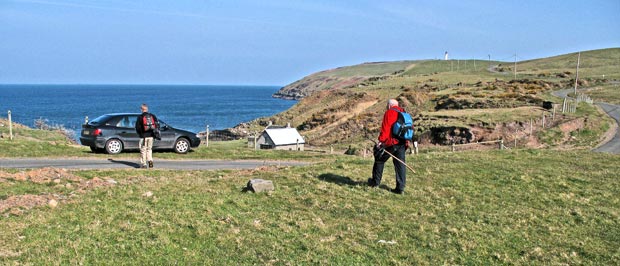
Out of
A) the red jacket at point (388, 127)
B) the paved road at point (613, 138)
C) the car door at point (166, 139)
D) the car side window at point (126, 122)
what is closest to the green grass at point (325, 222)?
the red jacket at point (388, 127)

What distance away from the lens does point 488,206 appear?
10719 millimetres

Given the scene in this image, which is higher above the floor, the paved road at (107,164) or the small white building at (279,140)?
the paved road at (107,164)

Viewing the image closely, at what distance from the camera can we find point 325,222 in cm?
907

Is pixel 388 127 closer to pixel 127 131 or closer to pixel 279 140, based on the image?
pixel 127 131

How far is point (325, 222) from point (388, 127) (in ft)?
9.92

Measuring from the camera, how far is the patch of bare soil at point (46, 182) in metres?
8.90

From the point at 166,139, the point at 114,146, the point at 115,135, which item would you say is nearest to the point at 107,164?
the point at 114,146

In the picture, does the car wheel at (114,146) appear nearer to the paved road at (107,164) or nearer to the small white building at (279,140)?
the paved road at (107,164)

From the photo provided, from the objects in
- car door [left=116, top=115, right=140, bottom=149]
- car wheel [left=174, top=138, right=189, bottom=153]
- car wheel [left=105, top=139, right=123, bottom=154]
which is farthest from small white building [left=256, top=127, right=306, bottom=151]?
car wheel [left=105, top=139, right=123, bottom=154]

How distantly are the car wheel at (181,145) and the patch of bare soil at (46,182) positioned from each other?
7.99 m

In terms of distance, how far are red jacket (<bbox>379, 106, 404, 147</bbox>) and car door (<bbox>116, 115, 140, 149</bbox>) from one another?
12.3m

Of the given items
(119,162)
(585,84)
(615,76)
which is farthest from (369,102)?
(119,162)

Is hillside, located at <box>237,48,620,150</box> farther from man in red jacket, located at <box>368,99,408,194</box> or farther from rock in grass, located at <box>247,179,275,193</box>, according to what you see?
rock in grass, located at <box>247,179,275,193</box>

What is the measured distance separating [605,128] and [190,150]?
34.0 meters
